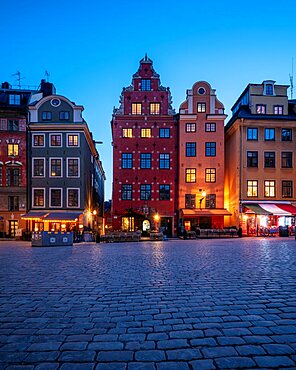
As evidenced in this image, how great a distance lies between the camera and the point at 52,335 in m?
4.28

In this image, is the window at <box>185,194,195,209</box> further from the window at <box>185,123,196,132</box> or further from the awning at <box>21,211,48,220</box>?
the awning at <box>21,211,48,220</box>

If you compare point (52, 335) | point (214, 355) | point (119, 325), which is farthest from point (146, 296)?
point (214, 355)

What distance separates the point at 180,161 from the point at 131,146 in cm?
576

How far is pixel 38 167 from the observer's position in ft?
117

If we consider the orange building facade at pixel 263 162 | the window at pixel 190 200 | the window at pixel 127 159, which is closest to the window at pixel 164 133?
the window at pixel 127 159

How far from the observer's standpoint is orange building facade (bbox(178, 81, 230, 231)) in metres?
36.8

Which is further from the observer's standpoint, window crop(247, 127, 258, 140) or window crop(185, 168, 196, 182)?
window crop(185, 168, 196, 182)

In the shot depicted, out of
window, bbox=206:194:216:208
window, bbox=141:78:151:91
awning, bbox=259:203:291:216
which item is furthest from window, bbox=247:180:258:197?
window, bbox=141:78:151:91

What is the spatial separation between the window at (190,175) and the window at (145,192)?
4387 millimetres

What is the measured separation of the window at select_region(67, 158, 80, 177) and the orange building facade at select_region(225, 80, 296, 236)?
17.3 metres

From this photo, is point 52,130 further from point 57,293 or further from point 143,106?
point 57,293

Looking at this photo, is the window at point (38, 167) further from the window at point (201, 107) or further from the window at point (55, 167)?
the window at point (201, 107)

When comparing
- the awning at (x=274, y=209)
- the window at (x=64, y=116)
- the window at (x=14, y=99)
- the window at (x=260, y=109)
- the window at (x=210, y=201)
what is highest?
the window at (x=14, y=99)

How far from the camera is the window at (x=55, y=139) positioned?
35.6 metres
